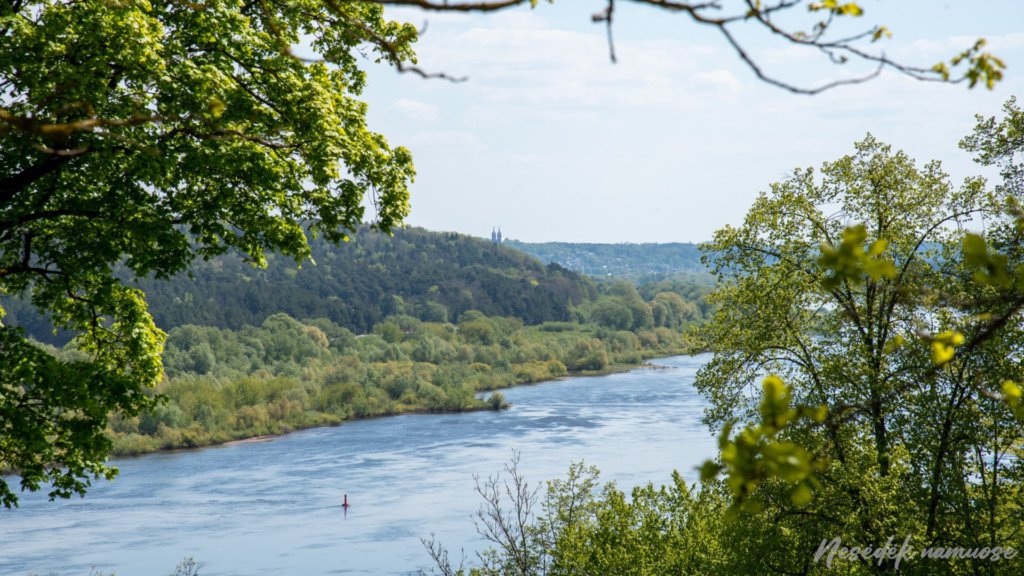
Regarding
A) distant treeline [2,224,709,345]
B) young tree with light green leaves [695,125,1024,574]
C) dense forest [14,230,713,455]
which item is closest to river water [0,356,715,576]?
dense forest [14,230,713,455]

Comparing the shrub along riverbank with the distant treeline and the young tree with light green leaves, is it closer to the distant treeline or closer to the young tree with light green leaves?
the distant treeline

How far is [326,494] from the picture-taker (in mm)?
37406

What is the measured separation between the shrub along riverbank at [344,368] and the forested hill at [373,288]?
5078mm

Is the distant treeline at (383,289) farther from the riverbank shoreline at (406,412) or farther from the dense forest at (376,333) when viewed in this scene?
the riverbank shoreline at (406,412)

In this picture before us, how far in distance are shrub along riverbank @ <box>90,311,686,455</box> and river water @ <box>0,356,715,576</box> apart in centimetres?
343

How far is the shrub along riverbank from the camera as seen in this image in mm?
56719

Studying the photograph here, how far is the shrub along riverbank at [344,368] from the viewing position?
5672 centimetres

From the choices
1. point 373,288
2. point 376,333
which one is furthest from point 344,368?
point 373,288

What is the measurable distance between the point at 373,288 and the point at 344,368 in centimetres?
4514

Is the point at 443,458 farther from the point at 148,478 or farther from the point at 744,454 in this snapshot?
the point at 744,454

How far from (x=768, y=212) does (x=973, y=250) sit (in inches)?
498

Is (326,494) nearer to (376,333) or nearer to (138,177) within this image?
(138,177)

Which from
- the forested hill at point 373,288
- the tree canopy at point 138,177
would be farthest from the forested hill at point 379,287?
the tree canopy at point 138,177

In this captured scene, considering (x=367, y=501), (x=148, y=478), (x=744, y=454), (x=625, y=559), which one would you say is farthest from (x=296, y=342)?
(x=744, y=454)
